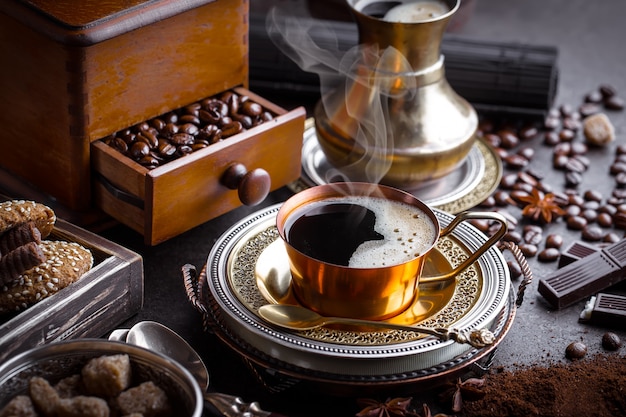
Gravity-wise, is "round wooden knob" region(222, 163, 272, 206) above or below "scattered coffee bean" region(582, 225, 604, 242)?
above

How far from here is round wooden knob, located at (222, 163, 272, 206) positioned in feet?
5.96

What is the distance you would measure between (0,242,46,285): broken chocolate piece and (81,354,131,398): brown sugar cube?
0.23 metres

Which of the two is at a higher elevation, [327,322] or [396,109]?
[396,109]

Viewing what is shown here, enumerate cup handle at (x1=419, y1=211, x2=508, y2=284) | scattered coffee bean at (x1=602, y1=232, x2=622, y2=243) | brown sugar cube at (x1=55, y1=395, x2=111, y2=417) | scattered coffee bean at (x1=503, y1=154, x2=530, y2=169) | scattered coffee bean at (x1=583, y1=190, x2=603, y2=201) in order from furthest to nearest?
scattered coffee bean at (x1=503, y1=154, x2=530, y2=169) < scattered coffee bean at (x1=583, y1=190, x2=603, y2=201) < scattered coffee bean at (x1=602, y1=232, x2=622, y2=243) < cup handle at (x1=419, y1=211, x2=508, y2=284) < brown sugar cube at (x1=55, y1=395, x2=111, y2=417)

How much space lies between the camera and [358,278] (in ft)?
4.75

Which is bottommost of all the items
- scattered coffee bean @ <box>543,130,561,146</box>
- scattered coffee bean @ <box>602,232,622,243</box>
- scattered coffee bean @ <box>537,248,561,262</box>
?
scattered coffee bean @ <box>537,248,561,262</box>

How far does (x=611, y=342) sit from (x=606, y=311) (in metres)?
0.07

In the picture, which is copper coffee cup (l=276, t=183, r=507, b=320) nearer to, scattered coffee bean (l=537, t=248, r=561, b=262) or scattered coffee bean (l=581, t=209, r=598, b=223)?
scattered coffee bean (l=537, t=248, r=561, b=262)

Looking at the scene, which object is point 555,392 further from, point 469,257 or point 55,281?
point 55,281

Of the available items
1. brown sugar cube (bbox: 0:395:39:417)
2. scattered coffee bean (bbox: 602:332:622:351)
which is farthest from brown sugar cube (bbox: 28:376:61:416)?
scattered coffee bean (bbox: 602:332:622:351)

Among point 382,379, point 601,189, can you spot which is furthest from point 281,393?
point 601,189

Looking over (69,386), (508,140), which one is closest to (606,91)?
(508,140)

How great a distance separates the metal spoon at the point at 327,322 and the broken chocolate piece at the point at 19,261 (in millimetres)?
378

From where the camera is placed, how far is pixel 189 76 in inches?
77.3
